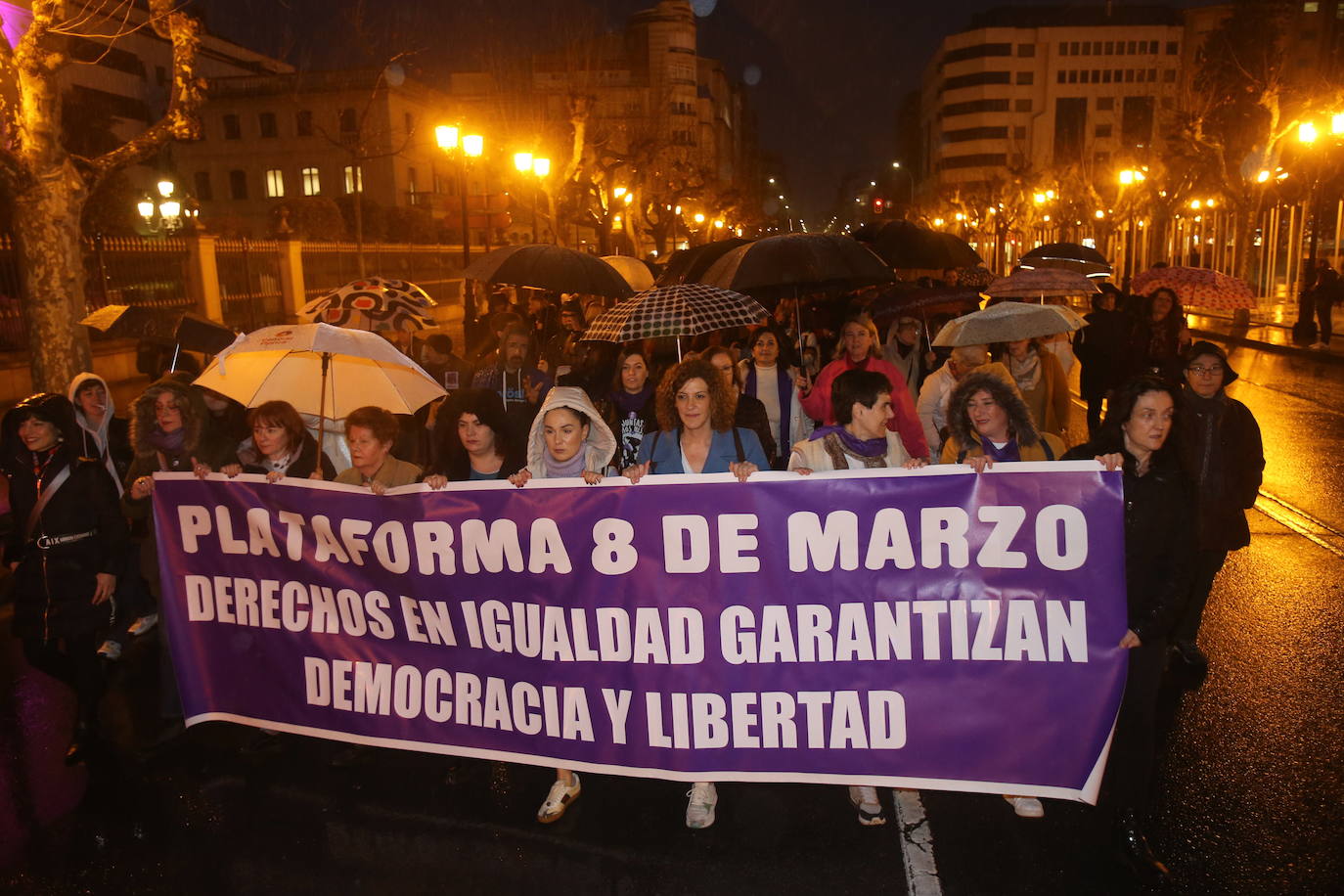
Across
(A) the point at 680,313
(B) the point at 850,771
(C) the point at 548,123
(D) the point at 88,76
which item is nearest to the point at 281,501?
(B) the point at 850,771

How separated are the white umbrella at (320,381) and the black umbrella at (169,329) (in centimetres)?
273

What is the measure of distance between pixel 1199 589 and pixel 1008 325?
2036mm

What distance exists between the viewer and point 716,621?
13.2 ft

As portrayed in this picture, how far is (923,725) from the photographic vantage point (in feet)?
12.8

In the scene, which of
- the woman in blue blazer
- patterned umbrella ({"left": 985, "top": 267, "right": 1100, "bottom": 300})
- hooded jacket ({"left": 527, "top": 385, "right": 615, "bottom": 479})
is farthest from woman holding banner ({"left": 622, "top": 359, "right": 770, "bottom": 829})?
patterned umbrella ({"left": 985, "top": 267, "right": 1100, "bottom": 300})

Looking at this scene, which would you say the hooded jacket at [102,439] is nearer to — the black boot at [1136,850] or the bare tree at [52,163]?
the bare tree at [52,163]

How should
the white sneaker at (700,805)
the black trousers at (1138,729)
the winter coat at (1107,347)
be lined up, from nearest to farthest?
the black trousers at (1138,729) < the white sneaker at (700,805) < the winter coat at (1107,347)

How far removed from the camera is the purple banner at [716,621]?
3812mm

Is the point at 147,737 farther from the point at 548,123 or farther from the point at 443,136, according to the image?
the point at 548,123

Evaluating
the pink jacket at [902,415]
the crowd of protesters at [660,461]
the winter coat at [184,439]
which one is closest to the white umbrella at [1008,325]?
the pink jacket at [902,415]

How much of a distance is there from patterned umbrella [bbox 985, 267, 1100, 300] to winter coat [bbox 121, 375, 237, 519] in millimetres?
6422

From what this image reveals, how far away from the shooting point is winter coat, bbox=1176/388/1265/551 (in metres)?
5.32

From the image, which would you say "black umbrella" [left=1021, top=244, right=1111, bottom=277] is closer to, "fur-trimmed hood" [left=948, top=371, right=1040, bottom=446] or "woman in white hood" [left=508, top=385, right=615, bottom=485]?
"fur-trimmed hood" [left=948, top=371, right=1040, bottom=446]

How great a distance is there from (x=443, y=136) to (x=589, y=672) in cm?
1738
